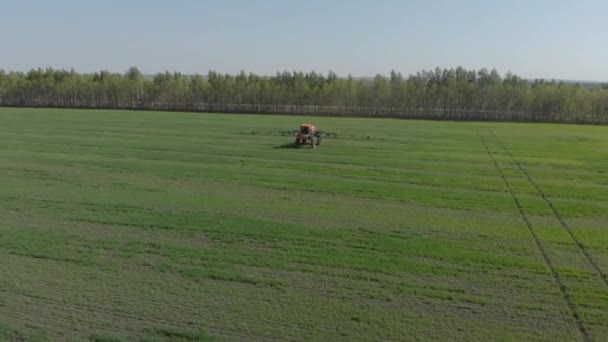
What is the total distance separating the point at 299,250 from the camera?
1004cm

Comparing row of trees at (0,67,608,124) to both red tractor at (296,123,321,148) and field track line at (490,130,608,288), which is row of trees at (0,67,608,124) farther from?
field track line at (490,130,608,288)

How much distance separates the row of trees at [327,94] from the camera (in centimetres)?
6009

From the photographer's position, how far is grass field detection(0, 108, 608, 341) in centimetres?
706

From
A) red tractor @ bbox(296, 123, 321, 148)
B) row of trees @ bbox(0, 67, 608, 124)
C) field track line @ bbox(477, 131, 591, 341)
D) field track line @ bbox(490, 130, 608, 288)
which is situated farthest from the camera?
row of trees @ bbox(0, 67, 608, 124)

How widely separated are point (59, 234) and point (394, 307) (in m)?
8.19

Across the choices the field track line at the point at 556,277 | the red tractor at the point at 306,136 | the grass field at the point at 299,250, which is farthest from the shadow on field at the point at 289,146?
the field track line at the point at 556,277

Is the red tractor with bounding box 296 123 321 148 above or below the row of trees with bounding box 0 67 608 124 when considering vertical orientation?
below

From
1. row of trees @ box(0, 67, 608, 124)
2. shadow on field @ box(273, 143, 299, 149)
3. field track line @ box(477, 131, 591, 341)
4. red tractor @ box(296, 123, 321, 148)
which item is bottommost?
field track line @ box(477, 131, 591, 341)

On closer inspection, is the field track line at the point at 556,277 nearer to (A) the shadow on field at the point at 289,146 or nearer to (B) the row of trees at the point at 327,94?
(A) the shadow on field at the point at 289,146

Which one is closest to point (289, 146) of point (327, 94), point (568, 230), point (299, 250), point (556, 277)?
point (299, 250)

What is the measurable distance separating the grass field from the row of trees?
147ft

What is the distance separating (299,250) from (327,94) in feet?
191

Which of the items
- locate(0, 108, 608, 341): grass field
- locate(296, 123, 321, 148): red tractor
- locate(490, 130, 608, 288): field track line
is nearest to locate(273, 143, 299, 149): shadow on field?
locate(296, 123, 321, 148): red tractor

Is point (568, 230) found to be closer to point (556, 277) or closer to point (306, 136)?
point (556, 277)
